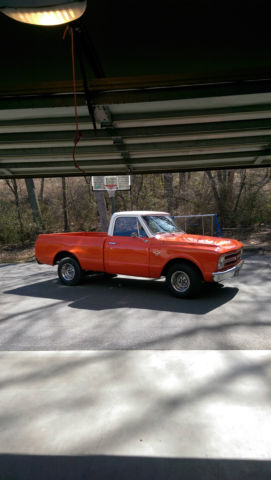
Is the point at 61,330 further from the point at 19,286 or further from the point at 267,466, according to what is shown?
the point at 19,286

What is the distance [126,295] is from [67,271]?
186cm

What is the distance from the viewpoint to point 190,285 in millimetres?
5801

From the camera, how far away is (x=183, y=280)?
5980mm

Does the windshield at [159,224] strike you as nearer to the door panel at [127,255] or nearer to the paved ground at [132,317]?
the door panel at [127,255]

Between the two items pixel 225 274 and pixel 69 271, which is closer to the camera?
pixel 225 274

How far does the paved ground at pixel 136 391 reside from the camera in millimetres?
2025

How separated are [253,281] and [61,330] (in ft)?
15.4

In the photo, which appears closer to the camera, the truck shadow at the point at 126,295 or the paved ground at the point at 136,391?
the paved ground at the point at 136,391

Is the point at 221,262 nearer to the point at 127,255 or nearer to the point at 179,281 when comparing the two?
the point at 179,281

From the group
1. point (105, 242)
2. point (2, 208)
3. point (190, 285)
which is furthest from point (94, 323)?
point (2, 208)

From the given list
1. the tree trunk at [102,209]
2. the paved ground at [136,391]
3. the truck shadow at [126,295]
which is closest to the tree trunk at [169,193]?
the tree trunk at [102,209]

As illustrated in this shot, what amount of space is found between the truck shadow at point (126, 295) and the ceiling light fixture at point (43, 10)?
175 inches

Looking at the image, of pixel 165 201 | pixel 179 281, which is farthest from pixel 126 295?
pixel 165 201

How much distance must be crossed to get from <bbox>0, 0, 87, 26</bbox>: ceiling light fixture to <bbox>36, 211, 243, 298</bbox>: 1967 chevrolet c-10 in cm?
481
